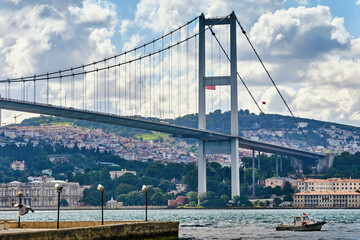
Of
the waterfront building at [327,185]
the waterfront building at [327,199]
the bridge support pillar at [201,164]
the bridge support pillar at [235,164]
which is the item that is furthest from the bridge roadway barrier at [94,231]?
the waterfront building at [327,185]

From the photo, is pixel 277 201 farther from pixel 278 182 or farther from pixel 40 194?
pixel 40 194

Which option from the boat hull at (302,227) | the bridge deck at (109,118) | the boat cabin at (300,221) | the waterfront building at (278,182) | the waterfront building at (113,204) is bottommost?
the boat hull at (302,227)

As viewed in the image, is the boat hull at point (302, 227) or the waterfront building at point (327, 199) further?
the waterfront building at point (327, 199)

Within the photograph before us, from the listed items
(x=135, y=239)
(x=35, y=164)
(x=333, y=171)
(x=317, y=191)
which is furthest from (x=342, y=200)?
(x=135, y=239)

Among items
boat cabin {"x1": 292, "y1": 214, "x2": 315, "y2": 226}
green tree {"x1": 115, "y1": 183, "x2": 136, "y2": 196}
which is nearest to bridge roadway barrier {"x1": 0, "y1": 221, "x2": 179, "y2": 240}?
boat cabin {"x1": 292, "y1": 214, "x2": 315, "y2": 226}

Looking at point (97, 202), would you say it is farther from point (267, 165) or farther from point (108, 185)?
point (267, 165)

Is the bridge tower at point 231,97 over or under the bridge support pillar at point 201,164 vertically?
over

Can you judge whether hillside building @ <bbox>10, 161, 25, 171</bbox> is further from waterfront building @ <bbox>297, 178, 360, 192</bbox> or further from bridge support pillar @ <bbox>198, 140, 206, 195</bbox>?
bridge support pillar @ <bbox>198, 140, 206, 195</bbox>

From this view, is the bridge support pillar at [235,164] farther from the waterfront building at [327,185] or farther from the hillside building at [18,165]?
the hillside building at [18,165]
